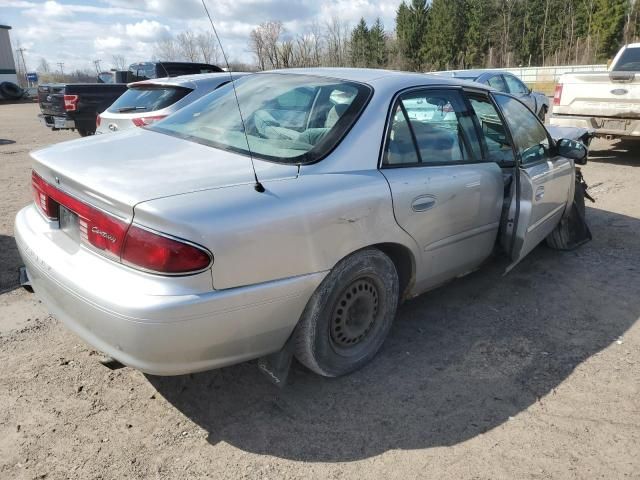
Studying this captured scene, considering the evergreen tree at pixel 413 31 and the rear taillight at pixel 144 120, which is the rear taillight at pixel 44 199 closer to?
the rear taillight at pixel 144 120

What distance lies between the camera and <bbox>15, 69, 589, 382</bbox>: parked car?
2074 mm

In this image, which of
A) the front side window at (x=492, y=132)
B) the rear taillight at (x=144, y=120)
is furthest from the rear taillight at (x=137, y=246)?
the rear taillight at (x=144, y=120)

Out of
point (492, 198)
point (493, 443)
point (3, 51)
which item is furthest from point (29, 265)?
point (3, 51)

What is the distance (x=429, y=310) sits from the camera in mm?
3727

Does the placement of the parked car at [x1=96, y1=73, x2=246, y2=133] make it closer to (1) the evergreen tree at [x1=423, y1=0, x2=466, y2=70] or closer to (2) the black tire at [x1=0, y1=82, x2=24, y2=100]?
(2) the black tire at [x1=0, y1=82, x2=24, y2=100]

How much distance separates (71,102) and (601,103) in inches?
396

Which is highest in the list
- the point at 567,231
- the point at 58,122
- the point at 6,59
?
the point at 6,59

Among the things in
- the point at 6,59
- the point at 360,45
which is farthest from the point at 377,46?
the point at 6,59

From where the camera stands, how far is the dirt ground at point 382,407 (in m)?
2.30

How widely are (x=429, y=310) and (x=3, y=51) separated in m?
43.5

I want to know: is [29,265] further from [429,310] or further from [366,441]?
[429,310]

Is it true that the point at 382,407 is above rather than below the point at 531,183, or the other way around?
below

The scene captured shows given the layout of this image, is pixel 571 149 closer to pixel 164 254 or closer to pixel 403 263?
pixel 403 263

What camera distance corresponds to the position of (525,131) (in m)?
3.99
